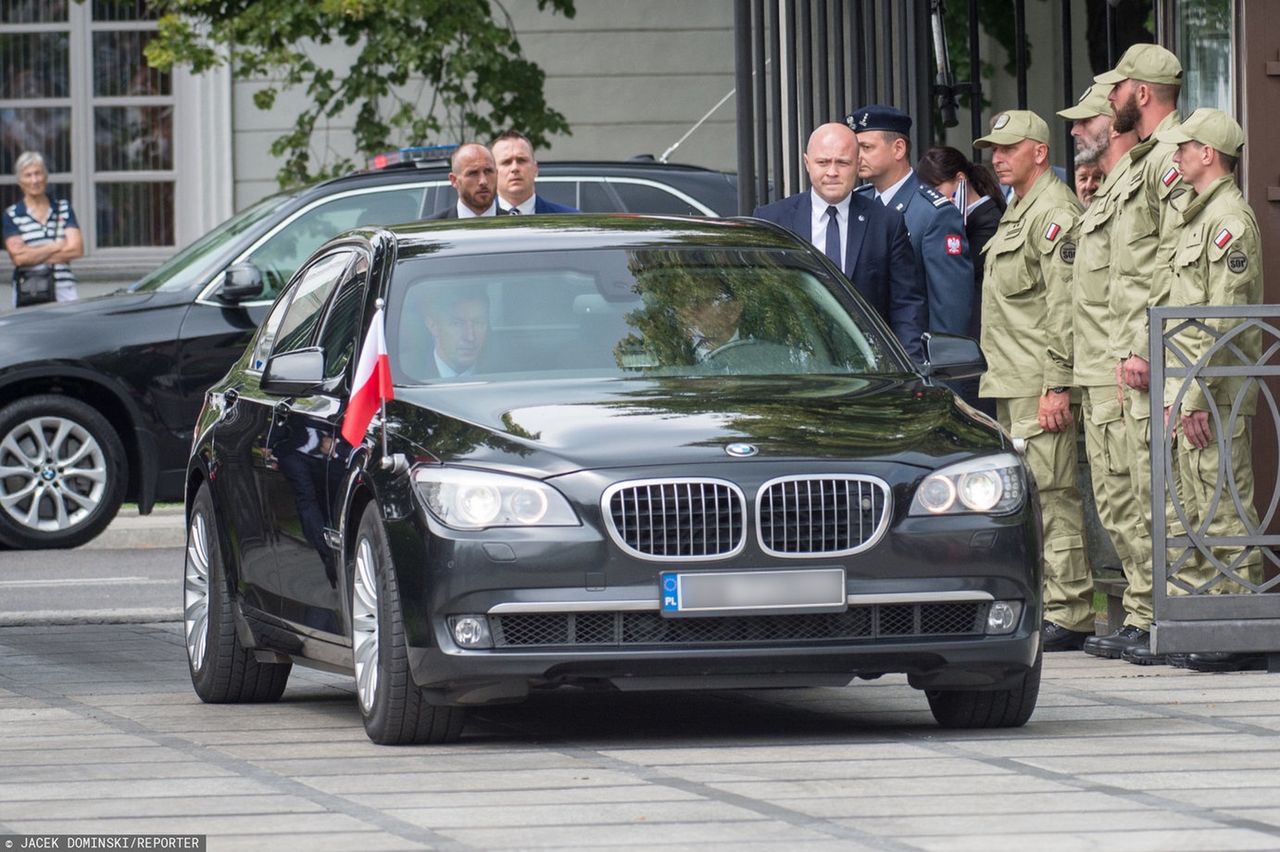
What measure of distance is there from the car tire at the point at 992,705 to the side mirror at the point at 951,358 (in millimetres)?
1062

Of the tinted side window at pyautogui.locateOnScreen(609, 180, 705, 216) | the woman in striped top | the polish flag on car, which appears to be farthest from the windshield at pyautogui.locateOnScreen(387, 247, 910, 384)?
the woman in striped top

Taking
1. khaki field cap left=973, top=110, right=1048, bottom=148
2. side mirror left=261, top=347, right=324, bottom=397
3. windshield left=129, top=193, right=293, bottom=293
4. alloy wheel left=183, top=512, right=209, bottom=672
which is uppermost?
khaki field cap left=973, top=110, right=1048, bottom=148

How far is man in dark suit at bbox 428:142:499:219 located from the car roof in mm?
3091

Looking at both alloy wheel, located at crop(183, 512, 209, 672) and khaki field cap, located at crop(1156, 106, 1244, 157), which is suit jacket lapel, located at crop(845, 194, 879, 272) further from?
alloy wheel, located at crop(183, 512, 209, 672)

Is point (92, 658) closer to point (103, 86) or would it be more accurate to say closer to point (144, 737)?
point (144, 737)

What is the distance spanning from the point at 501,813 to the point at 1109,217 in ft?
14.3

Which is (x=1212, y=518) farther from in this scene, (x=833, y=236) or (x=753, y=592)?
(x=753, y=592)

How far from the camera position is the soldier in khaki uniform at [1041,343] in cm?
1039

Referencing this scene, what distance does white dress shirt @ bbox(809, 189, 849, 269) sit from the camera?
10.8m

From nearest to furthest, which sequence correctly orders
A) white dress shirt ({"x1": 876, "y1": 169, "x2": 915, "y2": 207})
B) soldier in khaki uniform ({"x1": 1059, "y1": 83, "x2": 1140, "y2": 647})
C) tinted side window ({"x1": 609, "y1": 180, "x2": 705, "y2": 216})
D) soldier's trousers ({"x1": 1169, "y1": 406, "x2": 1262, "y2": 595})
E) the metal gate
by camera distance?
1. the metal gate
2. soldier's trousers ({"x1": 1169, "y1": 406, "x2": 1262, "y2": 595})
3. soldier in khaki uniform ({"x1": 1059, "y1": 83, "x2": 1140, "y2": 647})
4. white dress shirt ({"x1": 876, "y1": 169, "x2": 915, "y2": 207})
5. tinted side window ({"x1": 609, "y1": 180, "x2": 705, "y2": 216})

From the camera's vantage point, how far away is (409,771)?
23.3 feet

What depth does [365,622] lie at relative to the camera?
25.6ft

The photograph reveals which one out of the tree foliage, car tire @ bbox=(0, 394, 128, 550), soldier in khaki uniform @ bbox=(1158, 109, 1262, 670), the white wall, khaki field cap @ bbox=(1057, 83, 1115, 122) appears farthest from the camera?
the white wall

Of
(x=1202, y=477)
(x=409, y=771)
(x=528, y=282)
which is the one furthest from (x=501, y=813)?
(x=1202, y=477)
